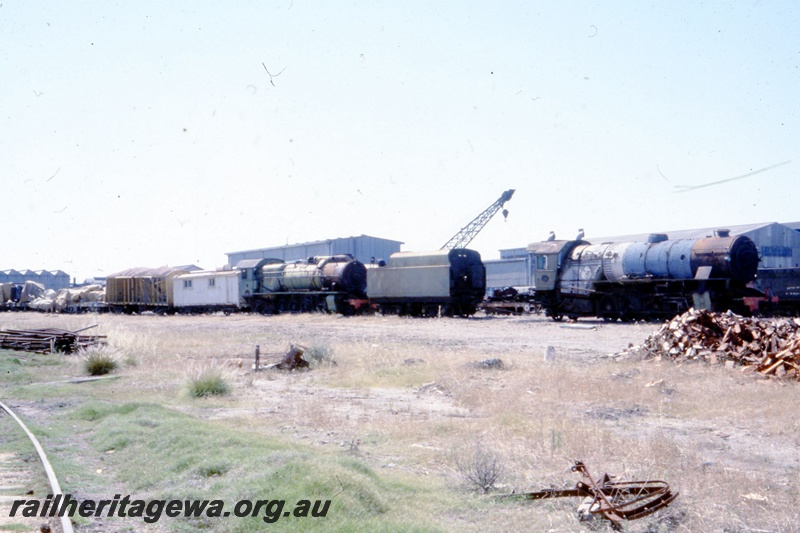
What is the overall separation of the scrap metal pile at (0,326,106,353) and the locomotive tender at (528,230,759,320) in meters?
18.5

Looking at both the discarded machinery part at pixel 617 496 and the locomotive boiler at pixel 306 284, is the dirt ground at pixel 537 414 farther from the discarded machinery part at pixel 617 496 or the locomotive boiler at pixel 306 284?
the locomotive boiler at pixel 306 284

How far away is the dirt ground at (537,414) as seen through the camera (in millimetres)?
6215

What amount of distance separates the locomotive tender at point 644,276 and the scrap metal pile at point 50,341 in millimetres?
18478

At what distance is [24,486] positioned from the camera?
6453 mm

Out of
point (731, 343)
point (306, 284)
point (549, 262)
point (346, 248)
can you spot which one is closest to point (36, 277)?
point (346, 248)

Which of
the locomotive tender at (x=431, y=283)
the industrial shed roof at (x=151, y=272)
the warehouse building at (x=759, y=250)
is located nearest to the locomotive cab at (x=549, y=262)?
the locomotive tender at (x=431, y=283)

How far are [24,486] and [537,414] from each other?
6.18m

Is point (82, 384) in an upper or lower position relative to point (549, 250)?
lower

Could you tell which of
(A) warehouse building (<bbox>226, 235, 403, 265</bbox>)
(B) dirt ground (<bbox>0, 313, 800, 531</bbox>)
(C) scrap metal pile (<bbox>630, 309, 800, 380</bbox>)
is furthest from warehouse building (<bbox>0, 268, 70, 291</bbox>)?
(C) scrap metal pile (<bbox>630, 309, 800, 380</bbox>)

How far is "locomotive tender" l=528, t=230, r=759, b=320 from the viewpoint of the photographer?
24.1 metres

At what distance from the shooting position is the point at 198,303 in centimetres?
4866

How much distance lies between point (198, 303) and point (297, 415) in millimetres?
40802

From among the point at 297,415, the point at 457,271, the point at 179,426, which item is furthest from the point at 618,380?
the point at 457,271

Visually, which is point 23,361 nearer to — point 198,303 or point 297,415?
point 297,415
